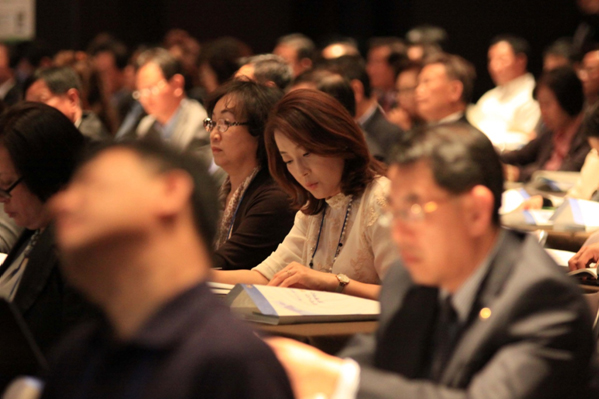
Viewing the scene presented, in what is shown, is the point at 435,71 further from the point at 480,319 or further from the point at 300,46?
the point at 480,319

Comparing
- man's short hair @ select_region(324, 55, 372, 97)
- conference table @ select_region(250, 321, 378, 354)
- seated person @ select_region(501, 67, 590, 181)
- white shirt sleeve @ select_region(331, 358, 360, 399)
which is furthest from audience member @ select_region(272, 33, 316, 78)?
white shirt sleeve @ select_region(331, 358, 360, 399)

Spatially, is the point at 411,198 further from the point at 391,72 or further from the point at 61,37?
the point at 61,37

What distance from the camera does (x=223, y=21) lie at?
11.2 m

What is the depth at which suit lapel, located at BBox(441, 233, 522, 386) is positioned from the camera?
1277 millimetres

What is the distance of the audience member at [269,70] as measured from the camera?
3.94m

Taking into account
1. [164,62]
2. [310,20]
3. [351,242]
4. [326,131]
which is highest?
[326,131]

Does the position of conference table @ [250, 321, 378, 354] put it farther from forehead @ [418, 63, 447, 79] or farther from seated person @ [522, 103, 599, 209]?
forehead @ [418, 63, 447, 79]

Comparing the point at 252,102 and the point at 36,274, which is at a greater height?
the point at 252,102

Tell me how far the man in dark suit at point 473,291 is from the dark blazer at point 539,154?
→ 3986 millimetres

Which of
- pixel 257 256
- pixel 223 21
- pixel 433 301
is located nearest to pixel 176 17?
pixel 223 21

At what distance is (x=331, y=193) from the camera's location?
8.24ft

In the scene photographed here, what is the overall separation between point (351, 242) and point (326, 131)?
1.19 feet

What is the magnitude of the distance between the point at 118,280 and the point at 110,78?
8278 millimetres

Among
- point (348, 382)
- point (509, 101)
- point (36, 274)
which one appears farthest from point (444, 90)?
point (348, 382)
